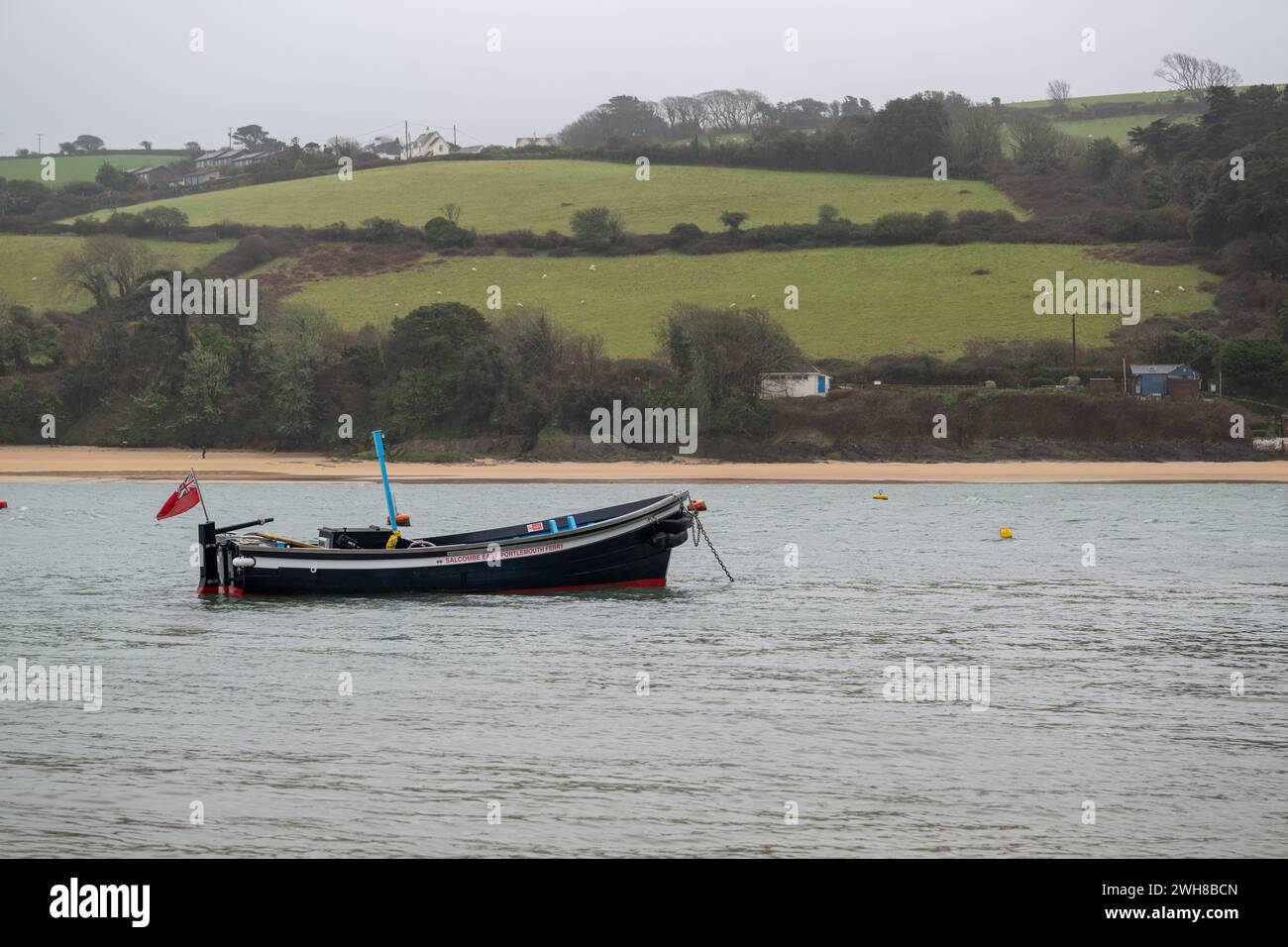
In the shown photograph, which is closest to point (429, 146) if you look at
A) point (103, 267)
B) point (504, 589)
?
point (103, 267)

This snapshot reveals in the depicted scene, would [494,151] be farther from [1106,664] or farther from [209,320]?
[1106,664]

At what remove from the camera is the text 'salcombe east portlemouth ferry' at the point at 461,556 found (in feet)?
101

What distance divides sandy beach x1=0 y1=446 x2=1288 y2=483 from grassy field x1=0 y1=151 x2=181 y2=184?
8466 centimetres

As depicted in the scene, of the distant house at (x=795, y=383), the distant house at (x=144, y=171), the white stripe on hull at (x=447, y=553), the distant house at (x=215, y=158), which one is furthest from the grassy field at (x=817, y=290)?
the distant house at (x=215, y=158)

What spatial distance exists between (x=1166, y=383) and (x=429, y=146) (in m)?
114

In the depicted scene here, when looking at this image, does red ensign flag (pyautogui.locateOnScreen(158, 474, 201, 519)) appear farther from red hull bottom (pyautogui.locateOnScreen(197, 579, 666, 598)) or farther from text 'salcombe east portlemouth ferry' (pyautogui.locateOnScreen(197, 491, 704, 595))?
red hull bottom (pyautogui.locateOnScreen(197, 579, 666, 598))

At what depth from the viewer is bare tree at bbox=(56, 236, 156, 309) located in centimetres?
10581

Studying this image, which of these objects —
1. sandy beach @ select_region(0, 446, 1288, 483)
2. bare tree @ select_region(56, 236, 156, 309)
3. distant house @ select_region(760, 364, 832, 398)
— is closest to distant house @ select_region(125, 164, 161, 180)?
bare tree @ select_region(56, 236, 156, 309)

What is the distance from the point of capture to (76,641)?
25.8 metres

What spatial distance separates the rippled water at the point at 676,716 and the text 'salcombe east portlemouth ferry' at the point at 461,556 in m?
0.64

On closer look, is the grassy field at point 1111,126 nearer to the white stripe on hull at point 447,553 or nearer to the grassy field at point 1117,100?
the grassy field at point 1117,100

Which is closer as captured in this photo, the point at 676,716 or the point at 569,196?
the point at 676,716

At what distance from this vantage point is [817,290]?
103 metres

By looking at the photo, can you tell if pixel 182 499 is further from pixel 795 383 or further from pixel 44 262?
pixel 44 262
